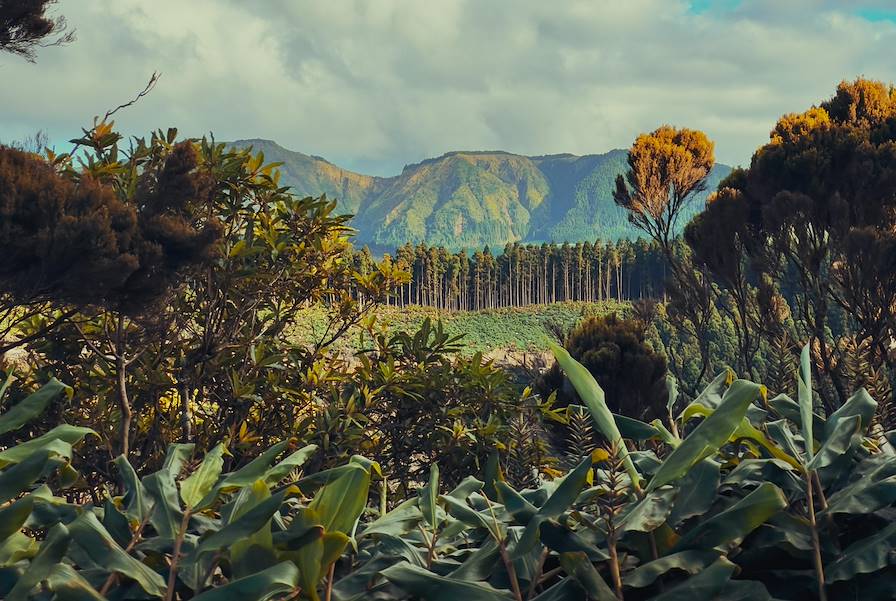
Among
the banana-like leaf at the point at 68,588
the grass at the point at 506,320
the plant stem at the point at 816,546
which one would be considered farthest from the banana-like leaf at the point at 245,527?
the grass at the point at 506,320

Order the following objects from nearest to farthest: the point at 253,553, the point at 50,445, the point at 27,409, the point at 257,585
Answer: the point at 257,585 < the point at 253,553 < the point at 50,445 < the point at 27,409

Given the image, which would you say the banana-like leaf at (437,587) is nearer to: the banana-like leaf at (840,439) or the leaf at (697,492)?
the leaf at (697,492)

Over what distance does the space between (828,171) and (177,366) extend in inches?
396

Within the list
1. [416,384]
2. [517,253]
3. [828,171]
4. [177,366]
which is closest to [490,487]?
[416,384]

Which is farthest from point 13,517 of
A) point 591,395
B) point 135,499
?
point 591,395

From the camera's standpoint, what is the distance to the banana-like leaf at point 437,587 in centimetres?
89

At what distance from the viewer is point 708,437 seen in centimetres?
95

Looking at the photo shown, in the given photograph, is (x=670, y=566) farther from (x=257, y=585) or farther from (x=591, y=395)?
(x=257, y=585)

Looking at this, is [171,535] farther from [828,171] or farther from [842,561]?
[828,171]

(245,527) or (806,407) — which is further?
(806,407)

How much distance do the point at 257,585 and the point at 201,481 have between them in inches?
12.4

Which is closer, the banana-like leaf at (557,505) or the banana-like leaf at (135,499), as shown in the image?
the banana-like leaf at (557,505)

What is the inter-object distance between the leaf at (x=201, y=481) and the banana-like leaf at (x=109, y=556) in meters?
0.12

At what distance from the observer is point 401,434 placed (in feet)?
17.0
